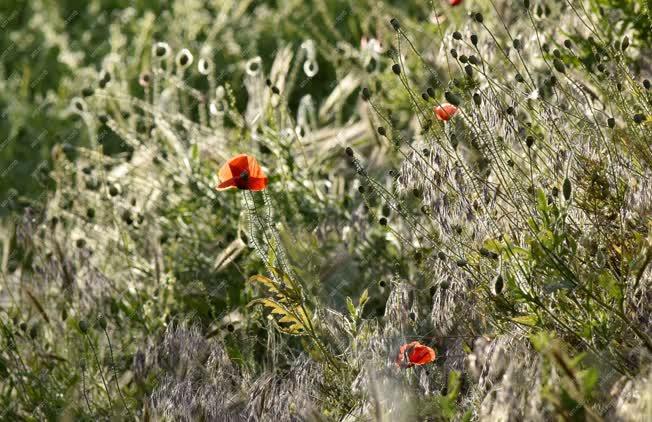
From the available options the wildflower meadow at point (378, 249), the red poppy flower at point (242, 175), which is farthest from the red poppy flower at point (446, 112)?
the red poppy flower at point (242, 175)

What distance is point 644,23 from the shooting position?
3.22 metres

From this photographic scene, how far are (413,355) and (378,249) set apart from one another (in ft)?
3.68

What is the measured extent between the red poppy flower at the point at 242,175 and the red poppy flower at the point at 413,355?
1.97 feet

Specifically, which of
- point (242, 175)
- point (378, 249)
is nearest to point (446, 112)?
point (242, 175)

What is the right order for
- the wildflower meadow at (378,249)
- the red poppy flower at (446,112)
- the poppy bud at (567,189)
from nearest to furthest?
1. the poppy bud at (567,189)
2. the wildflower meadow at (378,249)
3. the red poppy flower at (446,112)

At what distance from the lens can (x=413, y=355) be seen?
219 centimetres

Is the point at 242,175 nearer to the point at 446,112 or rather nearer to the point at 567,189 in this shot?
the point at 446,112

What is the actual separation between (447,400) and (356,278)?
1.48m

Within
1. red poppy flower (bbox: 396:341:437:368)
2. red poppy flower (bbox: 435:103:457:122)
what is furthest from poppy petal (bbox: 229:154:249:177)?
red poppy flower (bbox: 396:341:437:368)

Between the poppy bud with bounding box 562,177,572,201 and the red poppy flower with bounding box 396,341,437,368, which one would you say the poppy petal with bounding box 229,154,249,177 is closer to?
the red poppy flower with bounding box 396,341,437,368

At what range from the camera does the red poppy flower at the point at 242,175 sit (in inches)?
97.8

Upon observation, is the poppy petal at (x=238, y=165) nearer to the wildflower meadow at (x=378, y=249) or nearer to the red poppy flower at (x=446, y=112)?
A: the wildflower meadow at (x=378, y=249)

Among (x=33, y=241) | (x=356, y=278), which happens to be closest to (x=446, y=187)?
(x=356, y=278)

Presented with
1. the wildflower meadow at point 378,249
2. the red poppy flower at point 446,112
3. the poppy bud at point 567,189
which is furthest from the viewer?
the red poppy flower at point 446,112
